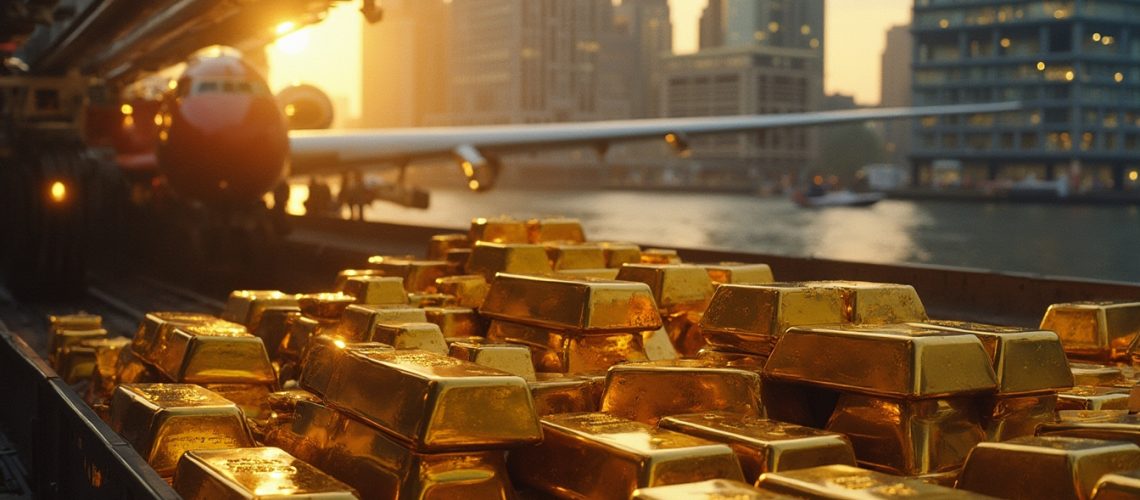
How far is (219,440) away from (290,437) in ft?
1.04

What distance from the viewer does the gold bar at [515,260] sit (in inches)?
281

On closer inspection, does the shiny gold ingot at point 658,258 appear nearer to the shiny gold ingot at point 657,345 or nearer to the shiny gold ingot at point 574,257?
the shiny gold ingot at point 574,257

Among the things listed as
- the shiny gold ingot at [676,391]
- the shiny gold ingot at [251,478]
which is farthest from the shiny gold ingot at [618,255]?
A: the shiny gold ingot at [251,478]

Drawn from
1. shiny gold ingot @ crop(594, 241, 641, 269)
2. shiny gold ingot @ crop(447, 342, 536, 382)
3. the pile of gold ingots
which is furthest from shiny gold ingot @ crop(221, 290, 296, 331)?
shiny gold ingot @ crop(447, 342, 536, 382)

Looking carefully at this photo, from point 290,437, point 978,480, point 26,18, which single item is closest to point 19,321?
point 26,18

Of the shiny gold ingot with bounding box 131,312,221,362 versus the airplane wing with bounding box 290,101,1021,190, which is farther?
the airplane wing with bounding box 290,101,1021,190

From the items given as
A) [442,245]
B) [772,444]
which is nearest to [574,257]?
[442,245]

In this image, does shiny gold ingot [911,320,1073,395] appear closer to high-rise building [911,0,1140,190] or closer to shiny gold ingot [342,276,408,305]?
shiny gold ingot [342,276,408,305]

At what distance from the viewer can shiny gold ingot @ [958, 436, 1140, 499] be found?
3527mm

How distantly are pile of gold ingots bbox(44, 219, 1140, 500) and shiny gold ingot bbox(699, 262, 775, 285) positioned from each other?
21.5 inches

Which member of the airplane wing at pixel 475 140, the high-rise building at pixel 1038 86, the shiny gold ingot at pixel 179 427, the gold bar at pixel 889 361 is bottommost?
the shiny gold ingot at pixel 179 427

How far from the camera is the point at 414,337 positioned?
541cm

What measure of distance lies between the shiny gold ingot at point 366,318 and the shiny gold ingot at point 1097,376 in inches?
122

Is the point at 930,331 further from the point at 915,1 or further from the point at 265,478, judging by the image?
the point at 915,1
